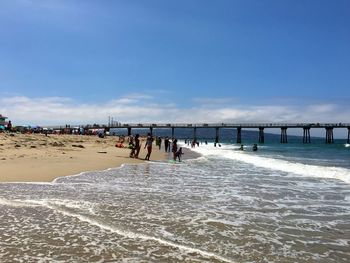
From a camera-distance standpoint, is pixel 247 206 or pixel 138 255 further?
pixel 247 206

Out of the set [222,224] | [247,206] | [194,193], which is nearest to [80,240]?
[222,224]

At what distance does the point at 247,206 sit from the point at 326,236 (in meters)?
2.78

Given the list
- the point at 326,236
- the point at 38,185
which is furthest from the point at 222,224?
the point at 38,185

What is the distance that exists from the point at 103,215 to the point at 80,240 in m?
1.84

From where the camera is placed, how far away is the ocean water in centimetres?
566

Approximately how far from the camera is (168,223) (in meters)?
7.48

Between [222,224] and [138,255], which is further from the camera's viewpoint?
[222,224]

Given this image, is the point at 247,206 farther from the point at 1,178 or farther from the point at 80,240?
the point at 1,178

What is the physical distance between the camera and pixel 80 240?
242 inches

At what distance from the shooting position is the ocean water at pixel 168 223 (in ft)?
18.6

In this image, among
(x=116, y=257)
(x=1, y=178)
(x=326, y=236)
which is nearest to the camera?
(x=116, y=257)

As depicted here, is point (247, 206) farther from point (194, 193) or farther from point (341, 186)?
point (341, 186)

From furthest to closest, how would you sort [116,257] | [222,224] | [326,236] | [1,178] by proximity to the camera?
1. [1,178]
2. [222,224]
3. [326,236]
4. [116,257]

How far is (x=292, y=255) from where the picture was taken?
5.80 meters
